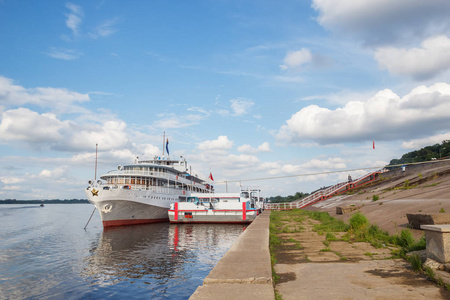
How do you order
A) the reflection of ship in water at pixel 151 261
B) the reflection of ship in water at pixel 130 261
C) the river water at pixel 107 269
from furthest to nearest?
the reflection of ship in water at pixel 130 261, the reflection of ship in water at pixel 151 261, the river water at pixel 107 269

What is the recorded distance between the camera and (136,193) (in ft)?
115

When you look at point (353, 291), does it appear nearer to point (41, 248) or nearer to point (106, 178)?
point (41, 248)

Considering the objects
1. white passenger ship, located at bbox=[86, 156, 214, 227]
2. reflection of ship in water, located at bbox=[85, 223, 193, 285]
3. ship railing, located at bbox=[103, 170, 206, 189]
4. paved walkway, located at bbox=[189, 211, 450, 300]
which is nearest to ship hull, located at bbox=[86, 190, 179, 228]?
white passenger ship, located at bbox=[86, 156, 214, 227]

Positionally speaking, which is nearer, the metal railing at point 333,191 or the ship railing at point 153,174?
the ship railing at point 153,174

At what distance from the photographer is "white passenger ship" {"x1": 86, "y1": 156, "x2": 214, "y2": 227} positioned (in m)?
32.8

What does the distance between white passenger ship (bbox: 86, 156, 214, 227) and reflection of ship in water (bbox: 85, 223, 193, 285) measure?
10.8 meters

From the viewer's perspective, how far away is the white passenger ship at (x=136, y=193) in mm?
32844

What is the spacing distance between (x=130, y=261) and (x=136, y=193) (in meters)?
20.2

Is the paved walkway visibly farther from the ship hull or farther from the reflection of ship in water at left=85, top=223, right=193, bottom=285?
the ship hull

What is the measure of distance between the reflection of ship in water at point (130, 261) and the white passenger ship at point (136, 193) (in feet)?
35.3

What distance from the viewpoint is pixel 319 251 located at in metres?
10.1

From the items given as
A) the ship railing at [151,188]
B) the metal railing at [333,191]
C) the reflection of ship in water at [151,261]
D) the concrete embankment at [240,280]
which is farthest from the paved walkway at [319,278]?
the metal railing at [333,191]

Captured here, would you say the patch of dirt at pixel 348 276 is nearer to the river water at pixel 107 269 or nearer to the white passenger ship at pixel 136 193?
the river water at pixel 107 269

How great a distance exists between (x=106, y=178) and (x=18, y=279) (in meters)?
27.8
